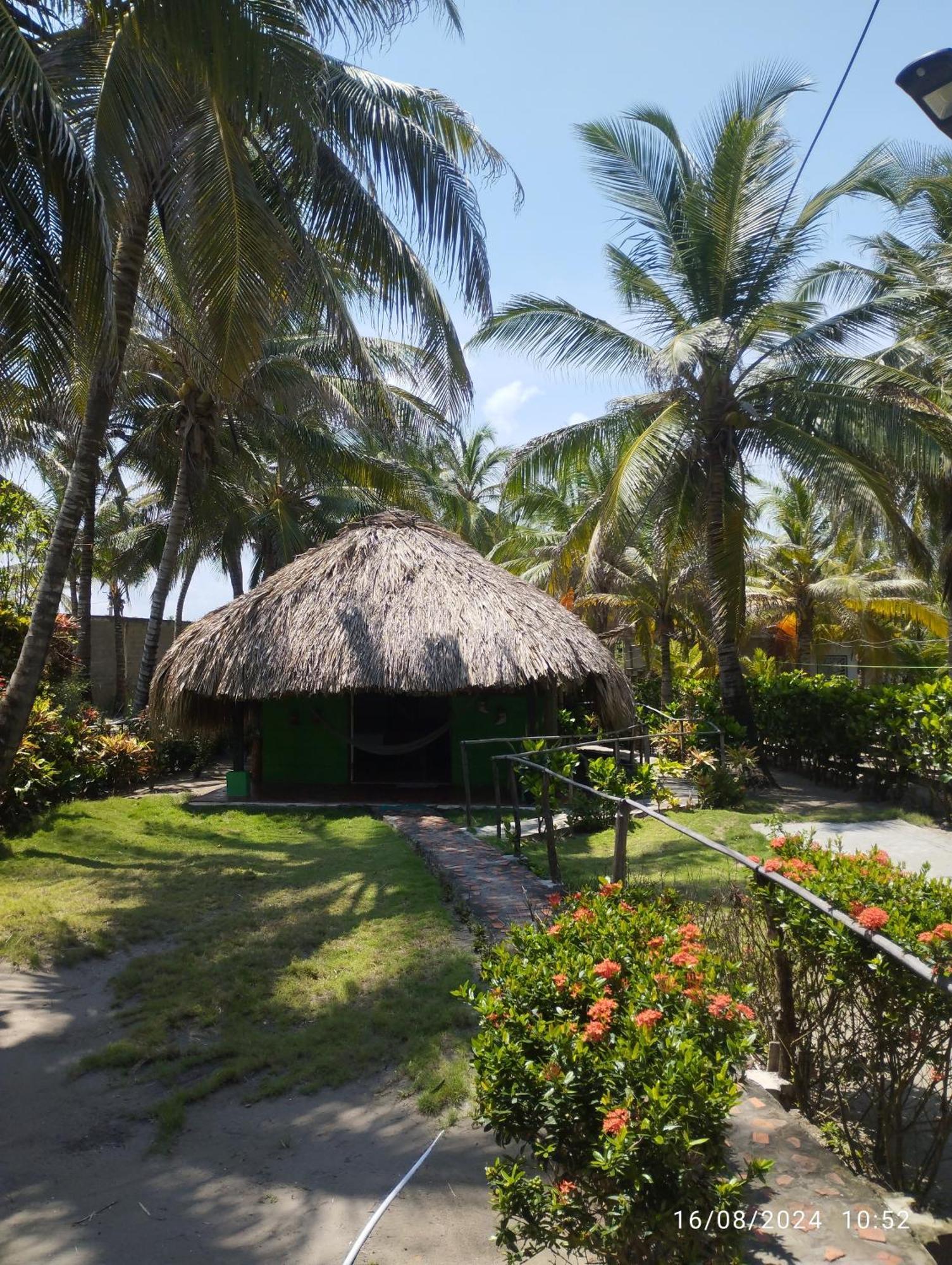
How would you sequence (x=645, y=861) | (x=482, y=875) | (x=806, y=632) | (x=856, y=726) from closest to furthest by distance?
(x=482, y=875) → (x=645, y=861) → (x=856, y=726) → (x=806, y=632)

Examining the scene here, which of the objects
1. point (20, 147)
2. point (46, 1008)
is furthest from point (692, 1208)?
point (20, 147)

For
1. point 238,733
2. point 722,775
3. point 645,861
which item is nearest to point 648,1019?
point 645,861

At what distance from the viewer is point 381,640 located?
11.5 m

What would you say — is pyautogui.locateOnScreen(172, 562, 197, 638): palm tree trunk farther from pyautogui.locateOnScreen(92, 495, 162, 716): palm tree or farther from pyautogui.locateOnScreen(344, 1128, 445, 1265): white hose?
pyautogui.locateOnScreen(344, 1128, 445, 1265): white hose

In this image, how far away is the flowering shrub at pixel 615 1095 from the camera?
219cm

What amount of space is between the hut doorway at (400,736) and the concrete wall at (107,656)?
10849mm

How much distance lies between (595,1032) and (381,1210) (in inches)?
42.6

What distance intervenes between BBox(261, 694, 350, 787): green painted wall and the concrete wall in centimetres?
1094

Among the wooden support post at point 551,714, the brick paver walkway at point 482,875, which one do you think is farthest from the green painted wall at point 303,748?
the brick paver walkway at point 482,875

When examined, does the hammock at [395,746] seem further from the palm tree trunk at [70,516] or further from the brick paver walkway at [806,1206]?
the brick paver walkway at [806,1206]

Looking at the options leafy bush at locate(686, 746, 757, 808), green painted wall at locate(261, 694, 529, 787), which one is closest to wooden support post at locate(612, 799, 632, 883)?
leafy bush at locate(686, 746, 757, 808)

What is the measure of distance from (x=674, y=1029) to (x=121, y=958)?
4.43 m
